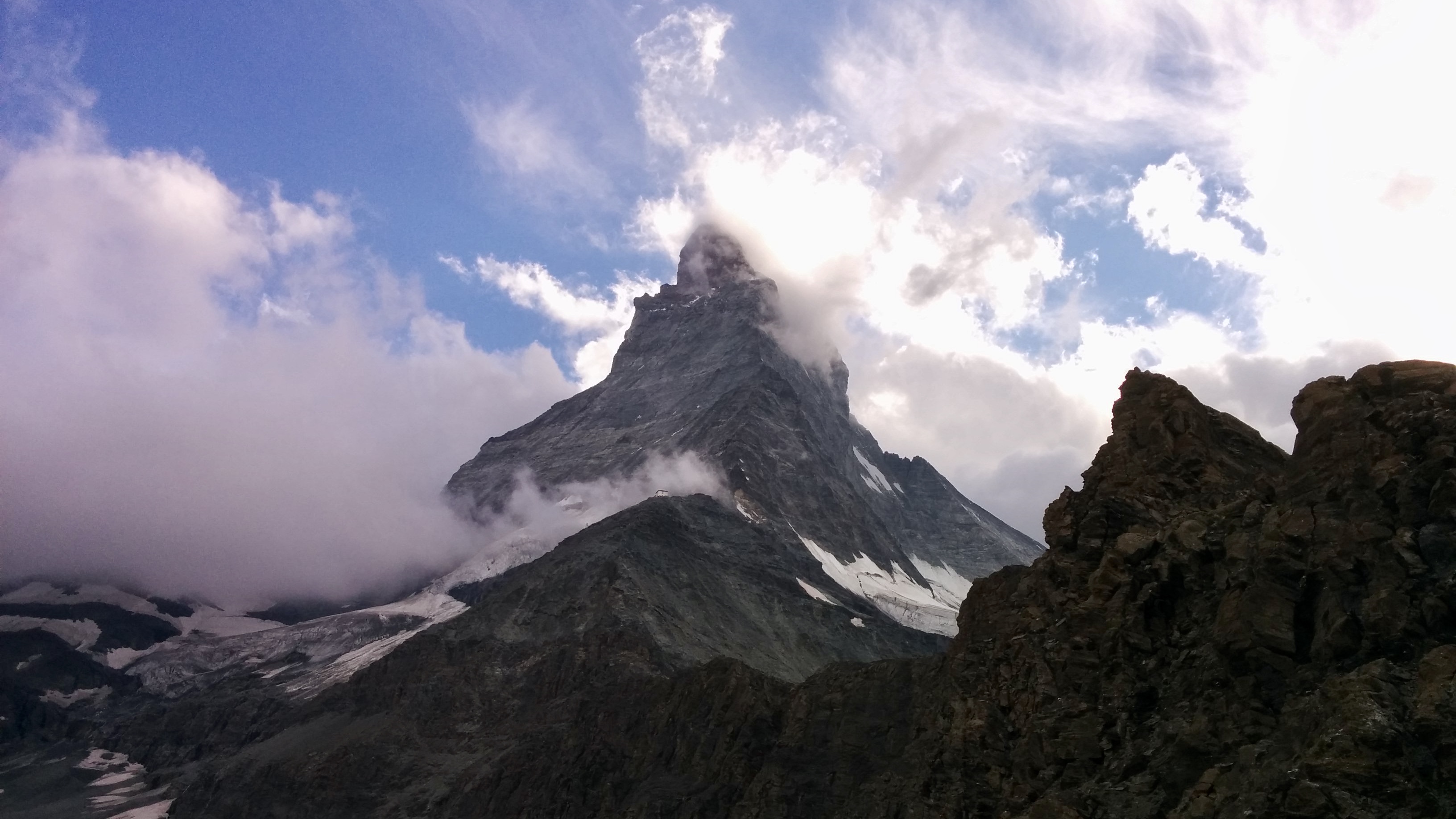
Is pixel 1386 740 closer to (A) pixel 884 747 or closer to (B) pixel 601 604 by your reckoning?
(A) pixel 884 747

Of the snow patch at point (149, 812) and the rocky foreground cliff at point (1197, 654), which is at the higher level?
the rocky foreground cliff at point (1197, 654)

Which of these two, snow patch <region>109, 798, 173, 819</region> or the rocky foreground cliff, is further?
snow patch <region>109, 798, 173, 819</region>

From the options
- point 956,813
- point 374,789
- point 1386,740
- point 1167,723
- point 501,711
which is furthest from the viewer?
point 501,711

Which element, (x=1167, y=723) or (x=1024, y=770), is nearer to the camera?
(x=1167, y=723)

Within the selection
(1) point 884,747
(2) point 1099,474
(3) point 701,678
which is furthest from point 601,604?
(2) point 1099,474

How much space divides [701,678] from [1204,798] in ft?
274

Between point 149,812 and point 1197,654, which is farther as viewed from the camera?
point 149,812

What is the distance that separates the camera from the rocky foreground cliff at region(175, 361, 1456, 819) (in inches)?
1284

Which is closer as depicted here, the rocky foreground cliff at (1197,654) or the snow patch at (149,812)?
the rocky foreground cliff at (1197,654)

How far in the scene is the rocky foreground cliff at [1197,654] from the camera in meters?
32.6

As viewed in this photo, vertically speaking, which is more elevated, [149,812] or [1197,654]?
[1197,654]

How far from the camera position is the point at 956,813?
51.6 meters

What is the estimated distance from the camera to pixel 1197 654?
137ft

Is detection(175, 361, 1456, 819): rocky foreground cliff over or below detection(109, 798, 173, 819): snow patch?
over
